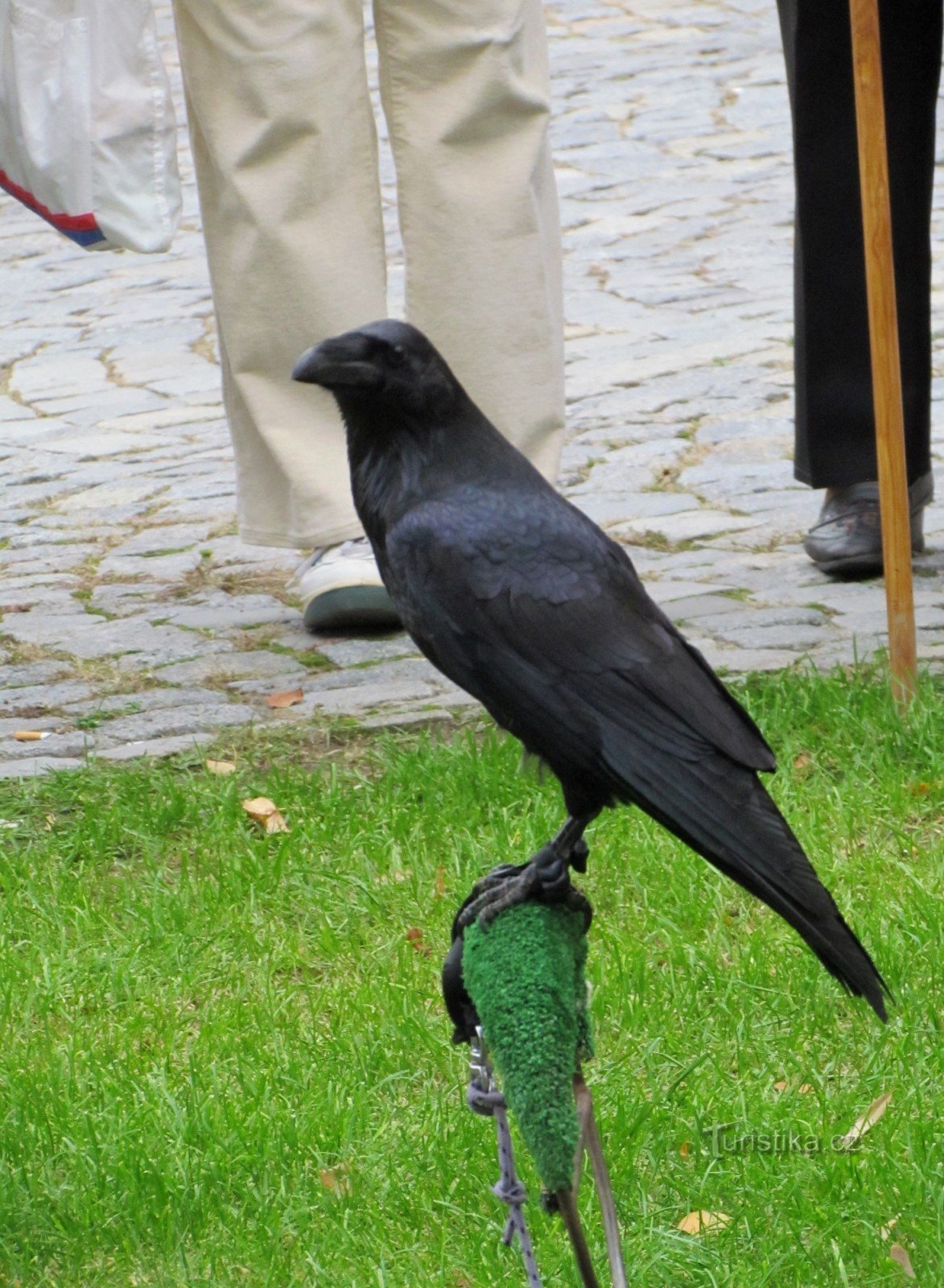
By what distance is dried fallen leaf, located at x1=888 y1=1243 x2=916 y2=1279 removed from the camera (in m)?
2.35

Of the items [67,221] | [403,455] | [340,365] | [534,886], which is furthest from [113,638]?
[534,886]

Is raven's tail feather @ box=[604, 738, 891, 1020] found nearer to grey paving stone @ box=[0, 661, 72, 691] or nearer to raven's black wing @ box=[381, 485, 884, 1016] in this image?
raven's black wing @ box=[381, 485, 884, 1016]

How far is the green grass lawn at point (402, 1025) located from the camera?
8.16 feet

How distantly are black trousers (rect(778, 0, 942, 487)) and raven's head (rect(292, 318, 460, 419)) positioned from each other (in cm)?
255

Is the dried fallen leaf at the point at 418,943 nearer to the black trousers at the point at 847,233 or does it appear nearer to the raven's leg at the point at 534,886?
the raven's leg at the point at 534,886

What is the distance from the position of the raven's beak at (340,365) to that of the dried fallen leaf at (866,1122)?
1179 millimetres

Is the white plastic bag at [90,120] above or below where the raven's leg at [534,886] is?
above

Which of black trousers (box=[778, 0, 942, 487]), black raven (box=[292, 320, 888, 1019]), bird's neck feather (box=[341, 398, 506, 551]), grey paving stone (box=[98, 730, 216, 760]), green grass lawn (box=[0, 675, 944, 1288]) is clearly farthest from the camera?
black trousers (box=[778, 0, 942, 487])

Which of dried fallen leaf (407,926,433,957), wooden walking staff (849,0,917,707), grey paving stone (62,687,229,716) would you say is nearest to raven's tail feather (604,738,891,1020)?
dried fallen leaf (407,926,433,957)

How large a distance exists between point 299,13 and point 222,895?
1.88 metres

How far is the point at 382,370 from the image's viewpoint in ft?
7.43

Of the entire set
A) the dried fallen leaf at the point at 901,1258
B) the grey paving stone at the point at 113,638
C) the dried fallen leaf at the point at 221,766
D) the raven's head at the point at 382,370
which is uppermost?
the raven's head at the point at 382,370

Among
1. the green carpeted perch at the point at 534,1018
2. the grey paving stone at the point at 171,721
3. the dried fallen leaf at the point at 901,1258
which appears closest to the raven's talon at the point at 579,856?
the green carpeted perch at the point at 534,1018

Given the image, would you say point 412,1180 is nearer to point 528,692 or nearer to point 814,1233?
point 814,1233
